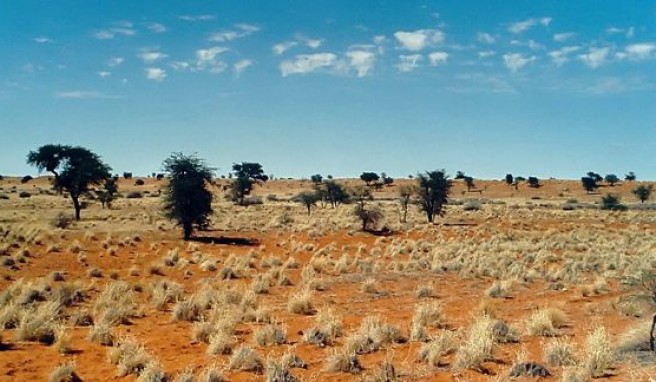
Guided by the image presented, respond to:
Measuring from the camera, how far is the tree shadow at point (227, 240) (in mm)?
37031

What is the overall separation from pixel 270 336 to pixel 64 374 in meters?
4.46

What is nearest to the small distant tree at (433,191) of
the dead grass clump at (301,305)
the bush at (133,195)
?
the dead grass clump at (301,305)

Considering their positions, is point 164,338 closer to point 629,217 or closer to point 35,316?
point 35,316

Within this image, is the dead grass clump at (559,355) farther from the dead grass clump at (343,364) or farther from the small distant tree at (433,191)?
the small distant tree at (433,191)

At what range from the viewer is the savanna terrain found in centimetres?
1069

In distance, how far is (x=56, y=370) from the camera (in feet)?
33.1

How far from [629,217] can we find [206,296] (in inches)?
2149

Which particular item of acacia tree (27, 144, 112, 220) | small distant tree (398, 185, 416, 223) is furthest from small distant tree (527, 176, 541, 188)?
acacia tree (27, 144, 112, 220)

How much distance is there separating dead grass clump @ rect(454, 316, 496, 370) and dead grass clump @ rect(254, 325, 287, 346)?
13.7ft

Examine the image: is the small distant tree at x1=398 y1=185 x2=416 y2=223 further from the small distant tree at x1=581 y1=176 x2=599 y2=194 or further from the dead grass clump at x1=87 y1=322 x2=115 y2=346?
the small distant tree at x1=581 y1=176 x2=599 y2=194

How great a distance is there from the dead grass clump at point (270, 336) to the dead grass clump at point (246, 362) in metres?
1.67

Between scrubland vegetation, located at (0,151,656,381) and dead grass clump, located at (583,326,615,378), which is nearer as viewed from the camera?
dead grass clump, located at (583,326,615,378)

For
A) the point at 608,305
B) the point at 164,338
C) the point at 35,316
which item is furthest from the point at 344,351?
the point at 608,305

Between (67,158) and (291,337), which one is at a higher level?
(67,158)
